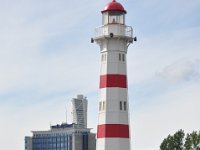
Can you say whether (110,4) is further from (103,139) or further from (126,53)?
(103,139)

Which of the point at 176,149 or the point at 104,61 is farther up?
the point at 104,61

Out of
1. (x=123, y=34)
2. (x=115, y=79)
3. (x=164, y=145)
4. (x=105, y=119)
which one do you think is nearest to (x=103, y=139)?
(x=105, y=119)

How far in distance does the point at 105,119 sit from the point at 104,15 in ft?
32.6

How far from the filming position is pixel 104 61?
61844 millimetres

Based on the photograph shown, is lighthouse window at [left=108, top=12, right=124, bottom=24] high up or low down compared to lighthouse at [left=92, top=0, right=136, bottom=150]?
up

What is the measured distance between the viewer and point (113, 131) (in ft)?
197

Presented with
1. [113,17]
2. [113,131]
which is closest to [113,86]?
[113,131]

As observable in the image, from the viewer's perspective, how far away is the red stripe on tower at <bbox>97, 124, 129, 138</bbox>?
60031 millimetres

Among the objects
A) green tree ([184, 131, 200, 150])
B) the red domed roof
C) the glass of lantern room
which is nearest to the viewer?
the red domed roof

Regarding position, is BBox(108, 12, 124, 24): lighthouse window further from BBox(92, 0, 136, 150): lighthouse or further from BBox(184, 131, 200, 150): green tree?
BBox(184, 131, 200, 150): green tree

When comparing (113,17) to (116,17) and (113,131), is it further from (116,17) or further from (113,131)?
(113,131)

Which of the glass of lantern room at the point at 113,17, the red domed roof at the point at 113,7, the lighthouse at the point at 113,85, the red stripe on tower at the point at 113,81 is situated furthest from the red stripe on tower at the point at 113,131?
the red domed roof at the point at 113,7

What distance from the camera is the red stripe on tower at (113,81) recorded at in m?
60.8

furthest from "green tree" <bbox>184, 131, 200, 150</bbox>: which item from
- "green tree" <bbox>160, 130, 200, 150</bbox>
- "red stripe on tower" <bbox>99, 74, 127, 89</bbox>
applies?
"red stripe on tower" <bbox>99, 74, 127, 89</bbox>
